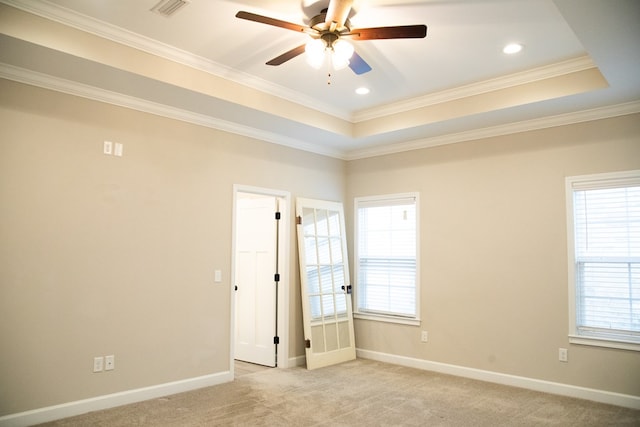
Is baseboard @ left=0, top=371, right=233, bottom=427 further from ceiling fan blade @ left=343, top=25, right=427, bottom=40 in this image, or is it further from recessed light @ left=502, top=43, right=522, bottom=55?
recessed light @ left=502, top=43, right=522, bottom=55

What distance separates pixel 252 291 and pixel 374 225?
1850 millimetres

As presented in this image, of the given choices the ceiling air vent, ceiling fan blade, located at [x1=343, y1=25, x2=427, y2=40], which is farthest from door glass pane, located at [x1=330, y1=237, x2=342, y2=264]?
the ceiling air vent

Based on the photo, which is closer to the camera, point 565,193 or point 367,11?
point 367,11

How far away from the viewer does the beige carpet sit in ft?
12.5

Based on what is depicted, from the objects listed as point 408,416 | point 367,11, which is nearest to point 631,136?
point 367,11

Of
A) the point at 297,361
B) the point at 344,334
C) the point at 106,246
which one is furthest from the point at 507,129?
the point at 106,246

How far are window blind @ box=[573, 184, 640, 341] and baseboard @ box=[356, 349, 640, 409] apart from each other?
1.77 ft

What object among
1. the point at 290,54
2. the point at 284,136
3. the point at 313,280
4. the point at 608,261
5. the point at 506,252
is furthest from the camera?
the point at 313,280

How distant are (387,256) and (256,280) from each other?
1739 millimetres

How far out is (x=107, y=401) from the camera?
3986 mm

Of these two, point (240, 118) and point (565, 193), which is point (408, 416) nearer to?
point (565, 193)

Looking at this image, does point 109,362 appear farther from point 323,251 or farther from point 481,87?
point 481,87

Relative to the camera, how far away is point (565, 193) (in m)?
4.68

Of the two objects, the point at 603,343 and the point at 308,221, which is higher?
the point at 308,221
